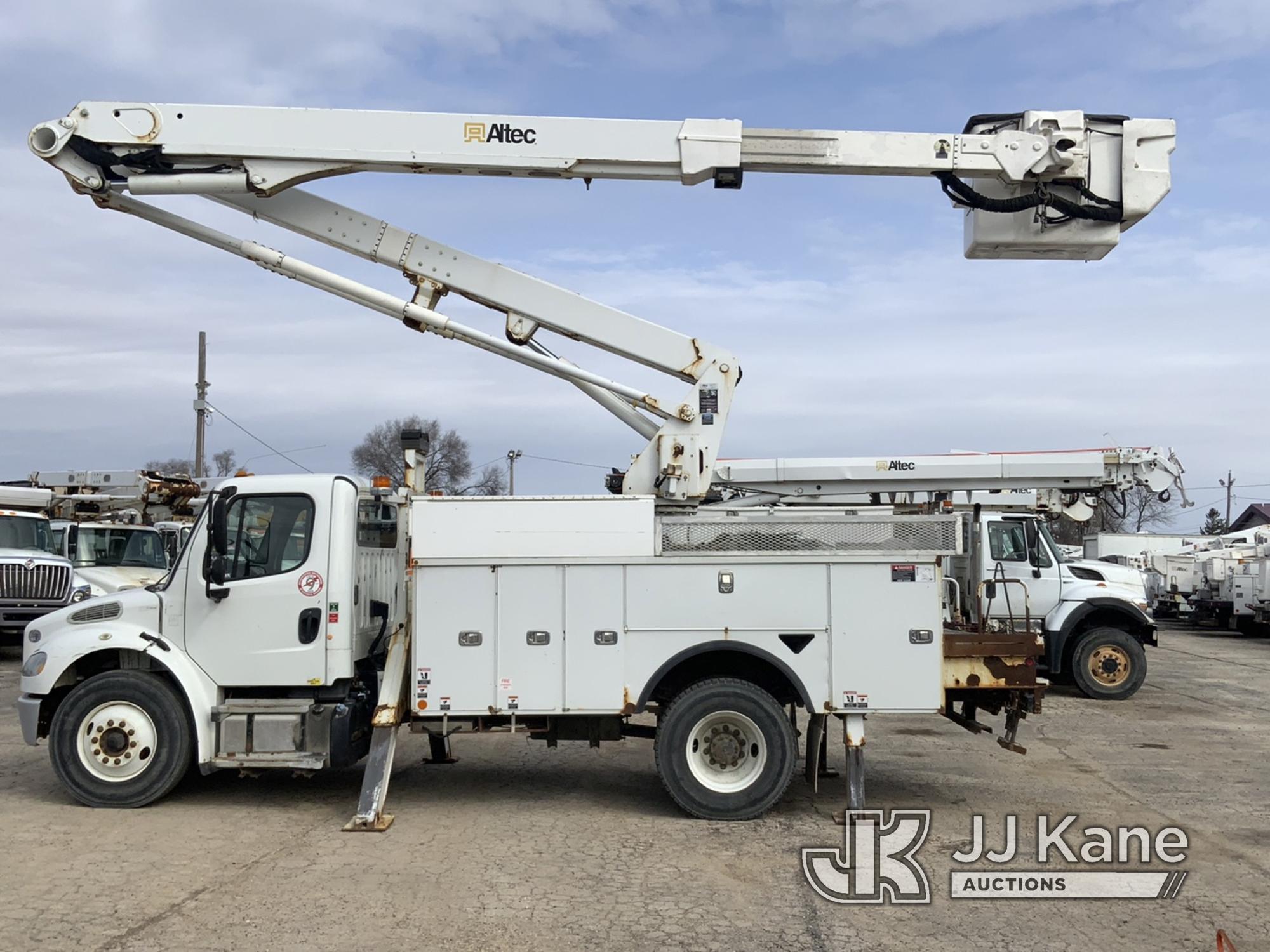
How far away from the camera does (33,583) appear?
19.0 m

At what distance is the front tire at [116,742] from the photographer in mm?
8438

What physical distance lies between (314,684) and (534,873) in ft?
8.12

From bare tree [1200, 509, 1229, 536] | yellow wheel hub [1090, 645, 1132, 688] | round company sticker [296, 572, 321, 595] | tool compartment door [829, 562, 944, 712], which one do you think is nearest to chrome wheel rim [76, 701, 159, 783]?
round company sticker [296, 572, 321, 595]

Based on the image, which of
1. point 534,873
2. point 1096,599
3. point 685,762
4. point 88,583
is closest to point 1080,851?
point 685,762

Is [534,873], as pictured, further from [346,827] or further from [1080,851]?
[1080,851]

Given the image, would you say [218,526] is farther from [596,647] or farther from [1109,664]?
[1109,664]

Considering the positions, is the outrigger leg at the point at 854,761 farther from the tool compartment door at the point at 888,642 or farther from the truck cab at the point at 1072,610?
the truck cab at the point at 1072,610

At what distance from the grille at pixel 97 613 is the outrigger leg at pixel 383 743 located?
2.10 meters

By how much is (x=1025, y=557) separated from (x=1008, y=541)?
32 cm

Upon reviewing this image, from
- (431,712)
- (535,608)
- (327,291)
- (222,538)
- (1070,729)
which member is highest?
(327,291)

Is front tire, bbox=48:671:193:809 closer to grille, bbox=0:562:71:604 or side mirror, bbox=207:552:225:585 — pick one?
side mirror, bbox=207:552:225:585

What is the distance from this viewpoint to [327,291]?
895 cm

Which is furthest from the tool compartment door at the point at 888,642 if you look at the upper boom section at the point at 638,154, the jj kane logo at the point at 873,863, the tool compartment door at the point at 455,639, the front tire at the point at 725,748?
the upper boom section at the point at 638,154

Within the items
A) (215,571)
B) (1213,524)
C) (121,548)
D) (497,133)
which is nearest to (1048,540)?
(497,133)
